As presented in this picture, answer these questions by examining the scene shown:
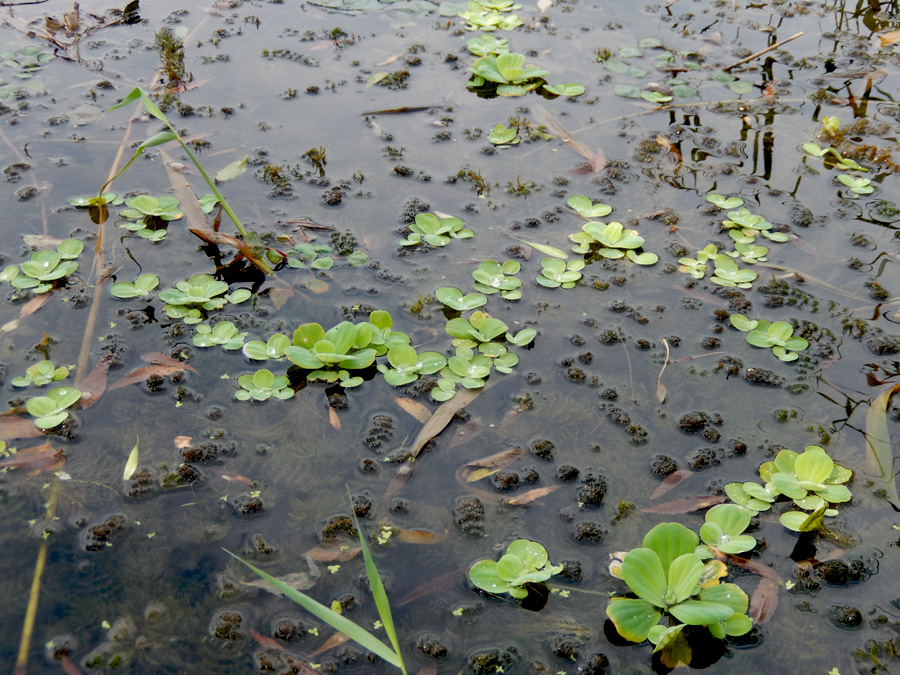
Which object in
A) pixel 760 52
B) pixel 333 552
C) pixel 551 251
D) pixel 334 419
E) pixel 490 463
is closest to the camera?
pixel 333 552

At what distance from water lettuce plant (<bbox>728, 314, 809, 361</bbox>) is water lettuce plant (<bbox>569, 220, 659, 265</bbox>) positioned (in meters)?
0.50

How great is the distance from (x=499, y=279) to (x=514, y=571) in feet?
3.98

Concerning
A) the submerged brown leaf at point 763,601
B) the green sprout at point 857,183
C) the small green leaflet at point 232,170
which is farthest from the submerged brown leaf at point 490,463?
the green sprout at point 857,183

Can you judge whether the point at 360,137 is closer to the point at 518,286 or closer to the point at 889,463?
the point at 518,286

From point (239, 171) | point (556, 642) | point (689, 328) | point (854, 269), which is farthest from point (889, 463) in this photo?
point (239, 171)

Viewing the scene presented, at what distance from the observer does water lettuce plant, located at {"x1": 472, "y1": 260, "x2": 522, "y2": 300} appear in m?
2.59

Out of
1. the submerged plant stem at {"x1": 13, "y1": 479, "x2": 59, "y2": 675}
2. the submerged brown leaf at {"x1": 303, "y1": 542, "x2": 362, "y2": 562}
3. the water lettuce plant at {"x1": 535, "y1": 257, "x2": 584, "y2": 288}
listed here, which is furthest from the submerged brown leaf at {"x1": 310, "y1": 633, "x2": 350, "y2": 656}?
the water lettuce plant at {"x1": 535, "y1": 257, "x2": 584, "y2": 288}

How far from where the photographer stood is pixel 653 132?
11.3ft

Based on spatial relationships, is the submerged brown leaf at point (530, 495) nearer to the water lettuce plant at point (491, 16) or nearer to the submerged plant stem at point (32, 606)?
the submerged plant stem at point (32, 606)

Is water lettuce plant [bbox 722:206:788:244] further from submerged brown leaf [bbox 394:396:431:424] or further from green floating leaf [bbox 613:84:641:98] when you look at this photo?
submerged brown leaf [bbox 394:396:431:424]

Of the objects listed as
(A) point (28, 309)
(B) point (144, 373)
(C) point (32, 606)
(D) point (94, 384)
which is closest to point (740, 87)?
(B) point (144, 373)

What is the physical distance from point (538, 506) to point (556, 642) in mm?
384

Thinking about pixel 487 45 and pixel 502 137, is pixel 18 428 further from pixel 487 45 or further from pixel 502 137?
pixel 487 45

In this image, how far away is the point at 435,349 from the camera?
94.5 inches
